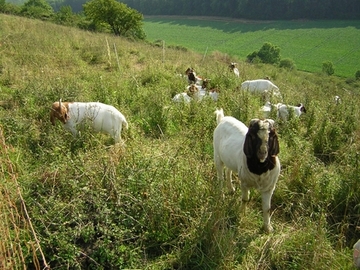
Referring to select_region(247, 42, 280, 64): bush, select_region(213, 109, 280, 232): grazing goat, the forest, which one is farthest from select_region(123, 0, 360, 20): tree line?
select_region(213, 109, 280, 232): grazing goat

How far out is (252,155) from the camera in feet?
11.0

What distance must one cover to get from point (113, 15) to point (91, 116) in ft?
71.1

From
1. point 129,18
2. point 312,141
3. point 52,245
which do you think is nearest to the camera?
point 52,245

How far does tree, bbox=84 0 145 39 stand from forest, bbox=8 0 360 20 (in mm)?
44333

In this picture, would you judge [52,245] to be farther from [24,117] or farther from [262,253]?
[24,117]

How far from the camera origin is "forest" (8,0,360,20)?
210 ft

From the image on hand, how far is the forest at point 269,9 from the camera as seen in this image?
6406cm

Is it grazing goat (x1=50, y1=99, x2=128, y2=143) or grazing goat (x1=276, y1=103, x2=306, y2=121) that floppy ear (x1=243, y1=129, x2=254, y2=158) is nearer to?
grazing goat (x1=50, y1=99, x2=128, y2=143)

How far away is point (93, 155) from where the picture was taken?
14.3ft

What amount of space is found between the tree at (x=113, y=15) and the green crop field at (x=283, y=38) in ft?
60.7

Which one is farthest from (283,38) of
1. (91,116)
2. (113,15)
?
(91,116)

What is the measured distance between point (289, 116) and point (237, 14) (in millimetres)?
72722

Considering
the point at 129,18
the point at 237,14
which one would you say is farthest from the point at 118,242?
the point at 237,14

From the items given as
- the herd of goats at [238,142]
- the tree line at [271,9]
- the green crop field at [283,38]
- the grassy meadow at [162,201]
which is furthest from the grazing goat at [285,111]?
the tree line at [271,9]
